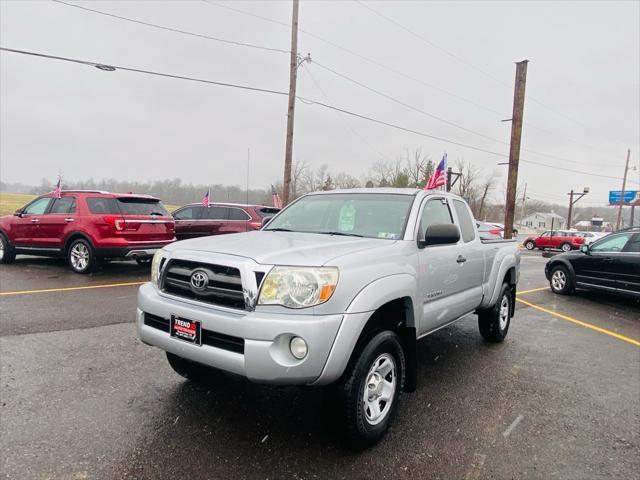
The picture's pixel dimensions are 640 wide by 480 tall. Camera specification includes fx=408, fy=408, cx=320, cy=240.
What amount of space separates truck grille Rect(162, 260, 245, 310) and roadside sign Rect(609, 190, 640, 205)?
214ft

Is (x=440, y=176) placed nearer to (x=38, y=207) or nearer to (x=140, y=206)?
(x=140, y=206)

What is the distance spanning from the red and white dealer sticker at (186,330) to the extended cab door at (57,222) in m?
7.61

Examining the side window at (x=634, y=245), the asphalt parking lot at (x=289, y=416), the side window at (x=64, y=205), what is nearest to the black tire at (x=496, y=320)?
the asphalt parking lot at (x=289, y=416)

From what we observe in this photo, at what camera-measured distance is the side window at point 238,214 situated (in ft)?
38.5

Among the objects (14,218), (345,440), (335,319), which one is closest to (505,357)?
(345,440)

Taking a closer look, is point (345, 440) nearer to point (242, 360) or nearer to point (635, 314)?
point (242, 360)

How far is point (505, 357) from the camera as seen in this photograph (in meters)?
4.93

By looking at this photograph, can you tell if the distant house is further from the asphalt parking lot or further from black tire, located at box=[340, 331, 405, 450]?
black tire, located at box=[340, 331, 405, 450]

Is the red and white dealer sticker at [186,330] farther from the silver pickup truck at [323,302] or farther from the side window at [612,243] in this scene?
the side window at [612,243]

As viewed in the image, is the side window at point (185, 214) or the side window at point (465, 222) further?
the side window at point (185, 214)

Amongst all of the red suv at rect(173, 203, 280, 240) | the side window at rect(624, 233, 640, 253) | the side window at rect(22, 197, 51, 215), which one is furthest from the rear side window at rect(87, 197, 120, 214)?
the side window at rect(624, 233, 640, 253)

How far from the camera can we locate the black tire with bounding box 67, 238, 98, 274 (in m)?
8.84

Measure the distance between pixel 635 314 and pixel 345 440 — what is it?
26.0 ft

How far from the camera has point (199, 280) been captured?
9.18 ft
